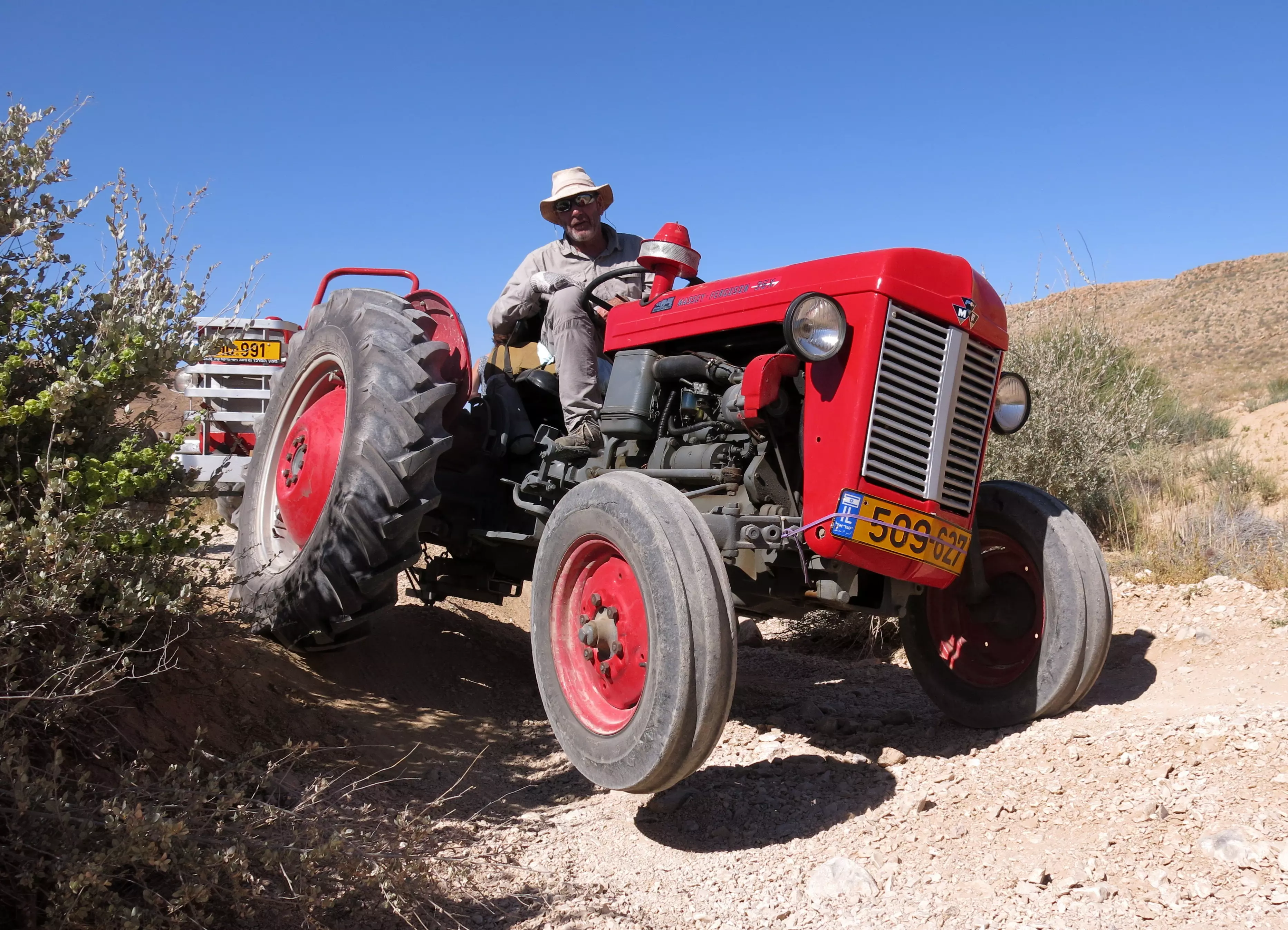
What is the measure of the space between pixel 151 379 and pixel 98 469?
42 cm

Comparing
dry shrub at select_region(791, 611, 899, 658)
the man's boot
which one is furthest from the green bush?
dry shrub at select_region(791, 611, 899, 658)

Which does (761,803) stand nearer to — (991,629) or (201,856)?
(991,629)

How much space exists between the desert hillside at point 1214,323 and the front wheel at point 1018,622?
14.1 m

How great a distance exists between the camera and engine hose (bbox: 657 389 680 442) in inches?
160

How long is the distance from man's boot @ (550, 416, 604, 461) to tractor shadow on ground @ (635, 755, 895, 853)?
144 centimetres

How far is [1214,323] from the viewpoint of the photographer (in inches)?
1358

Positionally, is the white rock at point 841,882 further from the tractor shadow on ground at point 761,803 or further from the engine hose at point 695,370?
the engine hose at point 695,370

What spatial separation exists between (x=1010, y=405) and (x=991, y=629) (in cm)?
94

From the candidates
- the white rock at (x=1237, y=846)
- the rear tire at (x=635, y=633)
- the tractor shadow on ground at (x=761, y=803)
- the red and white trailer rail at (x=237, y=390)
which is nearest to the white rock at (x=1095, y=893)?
the white rock at (x=1237, y=846)

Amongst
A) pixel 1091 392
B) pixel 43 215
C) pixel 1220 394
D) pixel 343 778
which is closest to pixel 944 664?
pixel 343 778

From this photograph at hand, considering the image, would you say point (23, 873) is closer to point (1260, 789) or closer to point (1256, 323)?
point (1260, 789)

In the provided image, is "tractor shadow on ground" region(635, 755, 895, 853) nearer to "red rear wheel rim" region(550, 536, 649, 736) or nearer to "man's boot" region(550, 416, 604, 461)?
"red rear wheel rim" region(550, 536, 649, 736)

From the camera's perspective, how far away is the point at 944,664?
4.25 meters

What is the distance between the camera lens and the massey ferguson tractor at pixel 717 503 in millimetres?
3275
